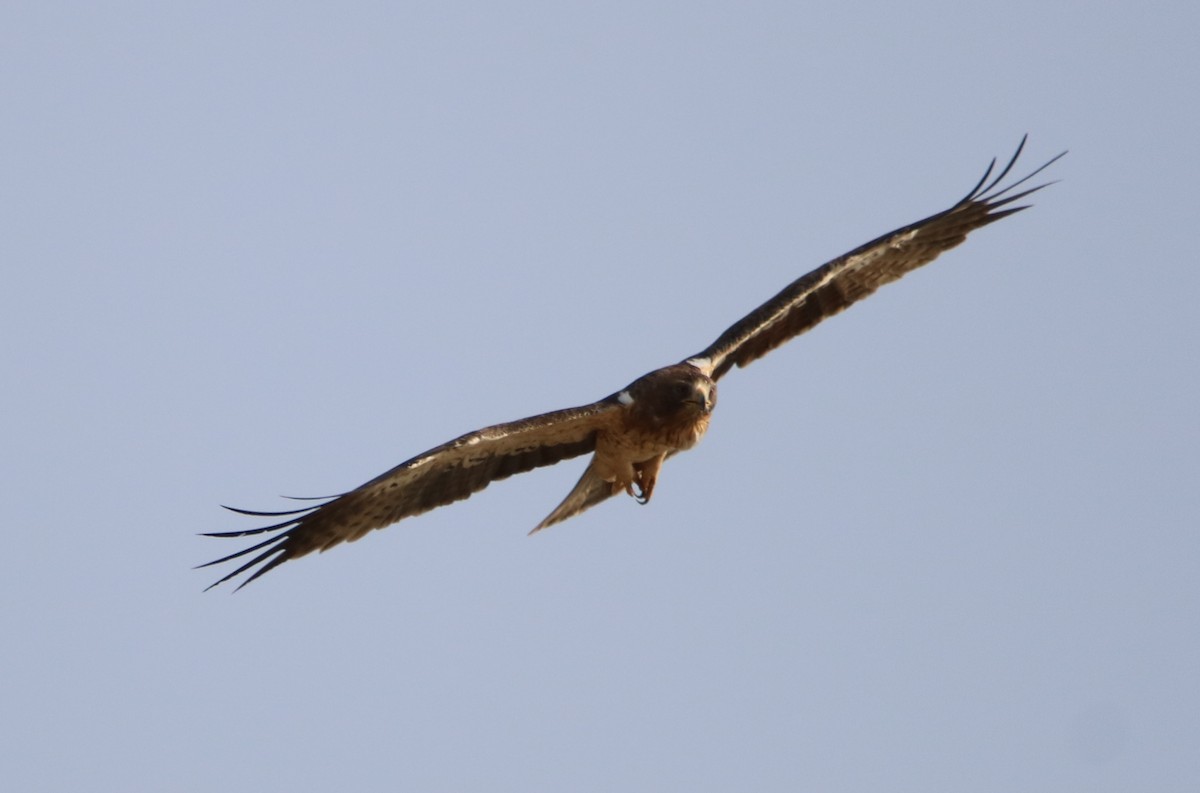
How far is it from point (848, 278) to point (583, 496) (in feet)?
8.96

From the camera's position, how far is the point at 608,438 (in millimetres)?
12461

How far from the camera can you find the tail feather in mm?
12852

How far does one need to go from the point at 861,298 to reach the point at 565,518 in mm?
2929

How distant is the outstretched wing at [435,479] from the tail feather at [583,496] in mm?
489

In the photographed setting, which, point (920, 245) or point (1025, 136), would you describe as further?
point (920, 245)

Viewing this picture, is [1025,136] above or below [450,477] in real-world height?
above

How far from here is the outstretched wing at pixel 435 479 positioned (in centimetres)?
Answer: 1164

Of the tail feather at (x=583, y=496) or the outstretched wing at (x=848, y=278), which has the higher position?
the outstretched wing at (x=848, y=278)

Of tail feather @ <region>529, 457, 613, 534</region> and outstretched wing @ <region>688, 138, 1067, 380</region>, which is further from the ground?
outstretched wing @ <region>688, 138, 1067, 380</region>

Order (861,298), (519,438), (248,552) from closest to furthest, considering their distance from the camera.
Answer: (248,552) → (519,438) → (861,298)

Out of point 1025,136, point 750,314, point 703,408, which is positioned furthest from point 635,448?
point 1025,136

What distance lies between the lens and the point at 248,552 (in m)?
11.4

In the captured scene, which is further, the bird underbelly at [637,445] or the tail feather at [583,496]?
the tail feather at [583,496]

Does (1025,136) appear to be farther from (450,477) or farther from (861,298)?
(450,477)
